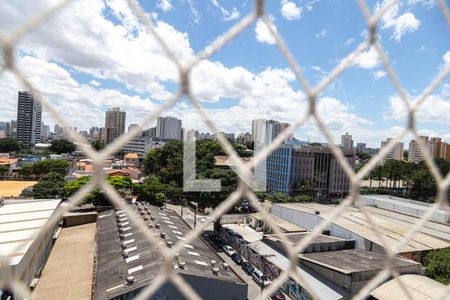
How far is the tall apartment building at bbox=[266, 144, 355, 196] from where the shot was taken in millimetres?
12562

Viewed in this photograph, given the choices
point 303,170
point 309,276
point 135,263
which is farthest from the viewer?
point 303,170

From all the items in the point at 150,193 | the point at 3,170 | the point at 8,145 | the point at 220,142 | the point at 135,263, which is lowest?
the point at 3,170

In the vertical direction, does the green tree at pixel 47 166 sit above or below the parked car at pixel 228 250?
above

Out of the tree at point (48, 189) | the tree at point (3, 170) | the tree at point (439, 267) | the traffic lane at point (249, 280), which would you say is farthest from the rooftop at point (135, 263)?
the tree at point (3, 170)

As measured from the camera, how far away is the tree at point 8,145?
21.3 m

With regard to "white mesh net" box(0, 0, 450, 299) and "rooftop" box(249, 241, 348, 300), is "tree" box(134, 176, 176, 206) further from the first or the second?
"white mesh net" box(0, 0, 450, 299)

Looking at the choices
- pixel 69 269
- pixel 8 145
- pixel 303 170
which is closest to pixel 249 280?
pixel 69 269

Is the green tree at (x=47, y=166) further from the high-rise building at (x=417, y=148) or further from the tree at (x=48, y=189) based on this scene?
the high-rise building at (x=417, y=148)

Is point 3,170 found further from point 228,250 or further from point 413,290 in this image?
point 413,290

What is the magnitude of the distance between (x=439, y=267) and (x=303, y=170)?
8.16 metres

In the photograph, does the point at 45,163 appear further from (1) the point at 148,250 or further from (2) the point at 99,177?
(2) the point at 99,177

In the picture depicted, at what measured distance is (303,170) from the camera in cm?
1297

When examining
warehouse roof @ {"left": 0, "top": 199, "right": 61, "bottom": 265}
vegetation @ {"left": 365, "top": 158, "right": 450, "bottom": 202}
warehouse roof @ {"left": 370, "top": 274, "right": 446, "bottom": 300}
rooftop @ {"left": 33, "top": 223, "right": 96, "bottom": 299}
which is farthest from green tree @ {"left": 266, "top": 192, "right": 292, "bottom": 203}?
warehouse roof @ {"left": 0, "top": 199, "right": 61, "bottom": 265}

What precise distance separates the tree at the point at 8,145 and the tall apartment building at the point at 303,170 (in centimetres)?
→ 1784
